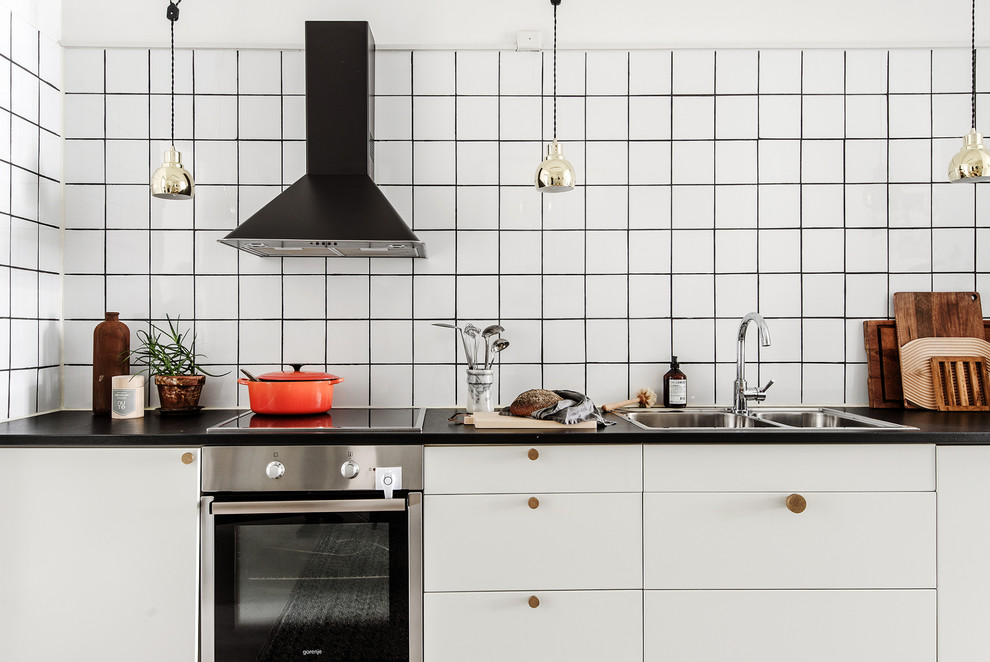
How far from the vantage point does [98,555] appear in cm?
177

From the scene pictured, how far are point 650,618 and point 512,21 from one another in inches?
86.6

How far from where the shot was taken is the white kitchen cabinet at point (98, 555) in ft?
5.78

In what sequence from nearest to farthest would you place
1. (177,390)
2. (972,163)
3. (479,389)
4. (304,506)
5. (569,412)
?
(304,506)
(569,412)
(972,163)
(479,389)
(177,390)

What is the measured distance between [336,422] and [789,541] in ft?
4.73

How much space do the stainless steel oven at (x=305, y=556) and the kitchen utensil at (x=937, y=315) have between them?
201 cm

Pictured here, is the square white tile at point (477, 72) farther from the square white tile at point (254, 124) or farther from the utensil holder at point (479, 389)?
the utensil holder at point (479, 389)

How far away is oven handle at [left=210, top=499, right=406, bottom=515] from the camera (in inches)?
68.6

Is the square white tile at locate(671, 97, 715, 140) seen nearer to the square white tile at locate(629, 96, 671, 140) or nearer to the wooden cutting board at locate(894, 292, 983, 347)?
the square white tile at locate(629, 96, 671, 140)

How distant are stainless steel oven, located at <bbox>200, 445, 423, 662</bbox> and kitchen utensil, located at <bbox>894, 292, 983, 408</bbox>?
79.2 inches

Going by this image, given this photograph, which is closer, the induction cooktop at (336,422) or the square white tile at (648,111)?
the induction cooktop at (336,422)

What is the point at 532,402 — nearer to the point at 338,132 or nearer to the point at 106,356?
the point at 338,132

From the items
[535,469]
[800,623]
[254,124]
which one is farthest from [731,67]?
[800,623]

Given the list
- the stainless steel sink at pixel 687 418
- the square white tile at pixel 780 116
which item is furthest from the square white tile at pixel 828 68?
the stainless steel sink at pixel 687 418

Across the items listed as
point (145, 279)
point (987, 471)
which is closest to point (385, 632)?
point (145, 279)
